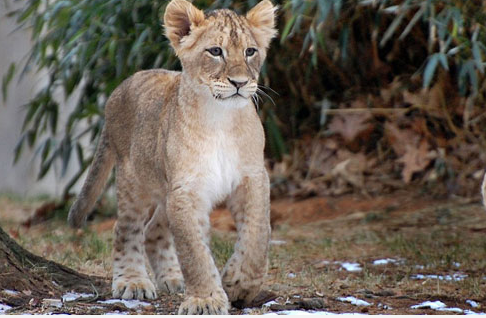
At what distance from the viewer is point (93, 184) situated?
4.46m

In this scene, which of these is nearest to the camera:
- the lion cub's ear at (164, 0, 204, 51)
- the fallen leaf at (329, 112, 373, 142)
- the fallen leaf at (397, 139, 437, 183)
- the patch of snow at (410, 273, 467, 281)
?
the lion cub's ear at (164, 0, 204, 51)

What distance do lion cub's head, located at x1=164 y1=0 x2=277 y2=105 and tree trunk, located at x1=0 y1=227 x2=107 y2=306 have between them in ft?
3.23

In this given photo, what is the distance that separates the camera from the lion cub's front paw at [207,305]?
3447mm

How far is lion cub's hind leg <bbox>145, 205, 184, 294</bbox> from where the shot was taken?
4.28 m

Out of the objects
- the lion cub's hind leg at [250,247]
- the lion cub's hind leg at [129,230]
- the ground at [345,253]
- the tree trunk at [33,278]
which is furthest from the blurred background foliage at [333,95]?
the lion cub's hind leg at [250,247]

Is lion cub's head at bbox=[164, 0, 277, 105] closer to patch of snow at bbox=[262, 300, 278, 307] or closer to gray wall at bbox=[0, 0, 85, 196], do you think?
patch of snow at bbox=[262, 300, 278, 307]

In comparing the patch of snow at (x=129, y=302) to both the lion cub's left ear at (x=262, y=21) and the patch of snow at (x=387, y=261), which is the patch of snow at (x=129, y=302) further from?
the patch of snow at (x=387, y=261)

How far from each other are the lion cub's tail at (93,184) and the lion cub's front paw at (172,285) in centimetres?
51

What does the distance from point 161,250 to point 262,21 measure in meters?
1.18

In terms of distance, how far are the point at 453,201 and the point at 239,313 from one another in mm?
3325

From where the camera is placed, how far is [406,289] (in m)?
4.50

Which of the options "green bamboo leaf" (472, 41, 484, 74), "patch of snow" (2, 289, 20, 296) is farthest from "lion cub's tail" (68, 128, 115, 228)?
"green bamboo leaf" (472, 41, 484, 74)

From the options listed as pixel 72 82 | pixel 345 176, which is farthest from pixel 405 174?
pixel 72 82

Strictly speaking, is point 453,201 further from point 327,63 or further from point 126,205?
point 126,205
